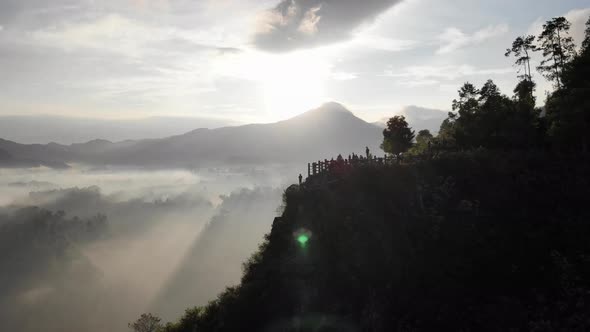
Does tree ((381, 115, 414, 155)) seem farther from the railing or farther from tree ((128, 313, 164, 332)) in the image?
tree ((128, 313, 164, 332))

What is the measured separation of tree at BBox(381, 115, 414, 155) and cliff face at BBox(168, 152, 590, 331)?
2018 centimetres

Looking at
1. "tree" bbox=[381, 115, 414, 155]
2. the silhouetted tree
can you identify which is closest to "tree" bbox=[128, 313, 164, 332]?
"tree" bbox=[381, 115, 414, 155]

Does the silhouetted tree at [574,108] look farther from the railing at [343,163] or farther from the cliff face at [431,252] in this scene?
the railing at [343,163]

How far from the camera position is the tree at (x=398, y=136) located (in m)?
55.7

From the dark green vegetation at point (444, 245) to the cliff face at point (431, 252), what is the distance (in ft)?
0.29

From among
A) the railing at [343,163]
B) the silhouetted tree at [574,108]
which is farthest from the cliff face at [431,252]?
the silhouetted tree at [574,108]

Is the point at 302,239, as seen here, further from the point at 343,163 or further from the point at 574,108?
the point at 574,108

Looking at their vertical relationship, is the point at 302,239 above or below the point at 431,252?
below

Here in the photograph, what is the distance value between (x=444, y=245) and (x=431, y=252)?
1.19 m

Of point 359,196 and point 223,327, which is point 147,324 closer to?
point 223,327

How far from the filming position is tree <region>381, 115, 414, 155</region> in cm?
5566

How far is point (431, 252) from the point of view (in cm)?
2838

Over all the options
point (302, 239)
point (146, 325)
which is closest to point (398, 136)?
point (302, 239)

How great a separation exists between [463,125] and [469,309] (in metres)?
36.0
